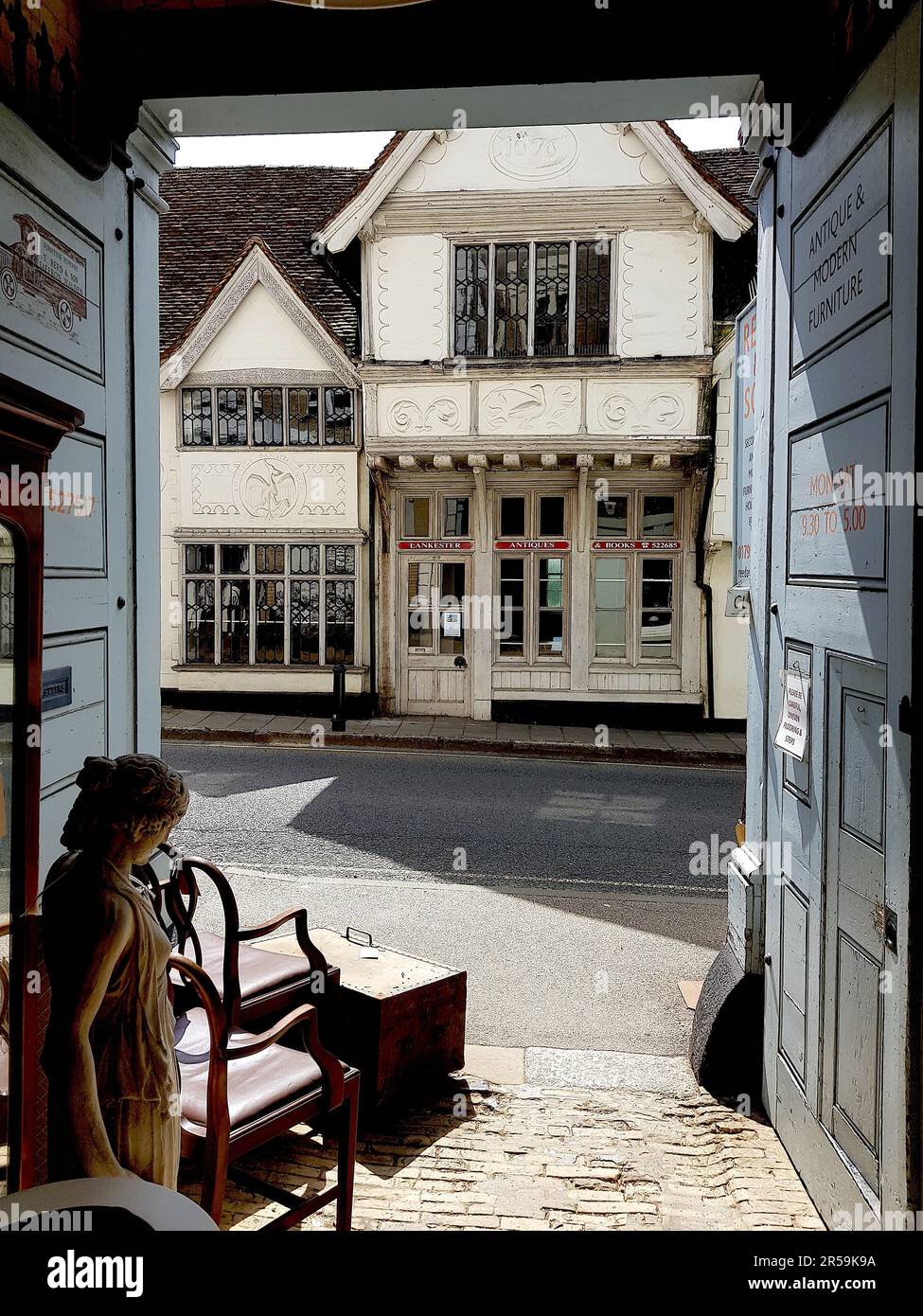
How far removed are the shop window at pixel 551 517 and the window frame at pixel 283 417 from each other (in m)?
3.23

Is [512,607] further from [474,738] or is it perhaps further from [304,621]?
[304,621]

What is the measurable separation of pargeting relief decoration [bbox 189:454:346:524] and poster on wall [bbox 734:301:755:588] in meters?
11.3

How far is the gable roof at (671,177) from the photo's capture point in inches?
556

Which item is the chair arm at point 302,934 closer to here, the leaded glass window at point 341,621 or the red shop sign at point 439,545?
the red shop sign at point 439,545

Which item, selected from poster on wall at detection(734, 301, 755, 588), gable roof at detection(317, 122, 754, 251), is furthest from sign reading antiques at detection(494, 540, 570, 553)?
poster on wall at detection(734, 301, 755, 588)

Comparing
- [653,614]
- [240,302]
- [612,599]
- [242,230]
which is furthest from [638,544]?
[242,230]

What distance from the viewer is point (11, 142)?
351 cm

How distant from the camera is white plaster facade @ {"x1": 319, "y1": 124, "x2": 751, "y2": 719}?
14.5 metres

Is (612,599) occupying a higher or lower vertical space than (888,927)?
higher

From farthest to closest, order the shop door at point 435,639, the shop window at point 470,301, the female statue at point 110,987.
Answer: the shop door at point 435,639 → the shop window at point 470,301 → the female statue at point 110,987

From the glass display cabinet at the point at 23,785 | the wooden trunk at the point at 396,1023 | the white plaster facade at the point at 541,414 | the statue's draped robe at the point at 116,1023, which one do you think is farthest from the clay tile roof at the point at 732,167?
the statue's draped robe at the point at 116,1023

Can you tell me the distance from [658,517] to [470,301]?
14.8 feet

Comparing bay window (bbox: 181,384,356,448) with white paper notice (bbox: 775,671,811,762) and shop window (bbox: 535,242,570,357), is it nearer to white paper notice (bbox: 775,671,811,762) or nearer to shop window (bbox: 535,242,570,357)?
shop window (bbox: 535,242,570,357)

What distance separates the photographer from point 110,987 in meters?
2.38
